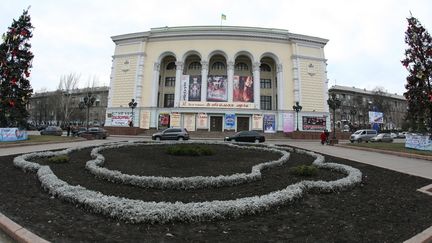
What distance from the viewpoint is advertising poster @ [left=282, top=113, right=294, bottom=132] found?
4758 cm

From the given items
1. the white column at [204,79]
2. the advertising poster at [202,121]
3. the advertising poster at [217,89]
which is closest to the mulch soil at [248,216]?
the advertising poster at [202,121]

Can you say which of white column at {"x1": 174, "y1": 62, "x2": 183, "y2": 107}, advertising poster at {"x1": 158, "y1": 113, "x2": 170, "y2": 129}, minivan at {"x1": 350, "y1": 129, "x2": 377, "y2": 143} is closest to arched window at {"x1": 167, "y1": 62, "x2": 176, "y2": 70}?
white column at {"x1": 174, "y1": 62, "x2": 183, "y2": 107}

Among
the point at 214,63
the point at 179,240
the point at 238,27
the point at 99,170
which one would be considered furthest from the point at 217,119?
the point at 179,240

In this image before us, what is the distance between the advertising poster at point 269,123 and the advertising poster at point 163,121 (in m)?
17.2

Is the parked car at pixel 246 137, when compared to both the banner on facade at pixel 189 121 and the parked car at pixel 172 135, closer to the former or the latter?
the parked car at pixel 172 135

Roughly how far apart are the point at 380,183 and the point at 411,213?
2.98 m

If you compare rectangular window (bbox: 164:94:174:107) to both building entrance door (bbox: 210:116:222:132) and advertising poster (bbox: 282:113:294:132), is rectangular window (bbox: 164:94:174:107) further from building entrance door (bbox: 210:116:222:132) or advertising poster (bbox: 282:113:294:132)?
advertising poster (bbox: 282:113:294:132)

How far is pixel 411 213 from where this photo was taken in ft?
18.9

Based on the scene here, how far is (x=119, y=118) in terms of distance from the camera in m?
49.0

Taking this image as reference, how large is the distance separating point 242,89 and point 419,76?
30.5 meters

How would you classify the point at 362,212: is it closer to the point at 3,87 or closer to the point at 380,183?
the point at 380,183

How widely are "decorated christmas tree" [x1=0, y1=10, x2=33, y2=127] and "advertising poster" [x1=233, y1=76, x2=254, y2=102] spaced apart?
101 ft

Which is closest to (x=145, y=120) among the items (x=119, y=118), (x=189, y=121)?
(x=119, y=118)

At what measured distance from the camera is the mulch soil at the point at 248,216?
4391 mm
